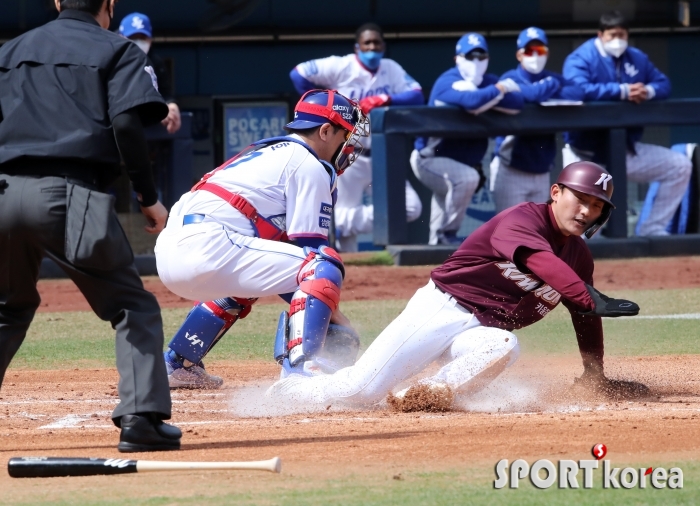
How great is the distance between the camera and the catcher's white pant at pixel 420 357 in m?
5.34

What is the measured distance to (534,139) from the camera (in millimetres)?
12422

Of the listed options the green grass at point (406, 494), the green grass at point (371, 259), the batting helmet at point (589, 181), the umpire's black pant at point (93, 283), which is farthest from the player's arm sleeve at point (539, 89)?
the green grass at point (406, 494)

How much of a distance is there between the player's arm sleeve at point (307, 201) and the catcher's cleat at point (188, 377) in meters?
1.16

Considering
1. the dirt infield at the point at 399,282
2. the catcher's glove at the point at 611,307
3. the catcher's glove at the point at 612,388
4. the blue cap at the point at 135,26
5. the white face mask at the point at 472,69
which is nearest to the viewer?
the catcher's glove at the point at 611,307

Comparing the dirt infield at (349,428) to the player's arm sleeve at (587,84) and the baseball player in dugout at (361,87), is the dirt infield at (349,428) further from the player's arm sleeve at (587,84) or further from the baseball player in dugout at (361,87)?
the player's arm sleeve at (587,84)

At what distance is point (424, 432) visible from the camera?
4.71 m

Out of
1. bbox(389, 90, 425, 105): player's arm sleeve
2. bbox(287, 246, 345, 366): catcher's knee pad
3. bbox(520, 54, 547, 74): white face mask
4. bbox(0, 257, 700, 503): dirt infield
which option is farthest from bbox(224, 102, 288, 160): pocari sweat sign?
bbox(287, 246, 345, 366): catcher's knee pad

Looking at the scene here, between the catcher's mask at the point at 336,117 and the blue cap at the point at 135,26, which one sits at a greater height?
the blue cap at the point at 135,26

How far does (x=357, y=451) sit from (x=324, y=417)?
0.96 meters

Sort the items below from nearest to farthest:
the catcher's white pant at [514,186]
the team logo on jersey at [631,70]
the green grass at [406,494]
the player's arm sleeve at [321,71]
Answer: the green grass at [406,494], the catcher's white pant at [514,186], the player's arm sleeve at [321,71], the team logo on jersey at [631,70]

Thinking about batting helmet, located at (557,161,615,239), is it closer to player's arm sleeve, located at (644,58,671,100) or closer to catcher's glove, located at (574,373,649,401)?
catcher's glove, located at (574,373,649,401)

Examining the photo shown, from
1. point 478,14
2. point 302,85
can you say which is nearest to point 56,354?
point 302,85

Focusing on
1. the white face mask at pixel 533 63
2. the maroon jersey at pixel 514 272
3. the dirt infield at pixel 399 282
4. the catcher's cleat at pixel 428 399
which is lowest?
the dirt infield at pixel 399 282

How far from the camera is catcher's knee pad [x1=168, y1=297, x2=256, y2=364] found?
6238 mm
